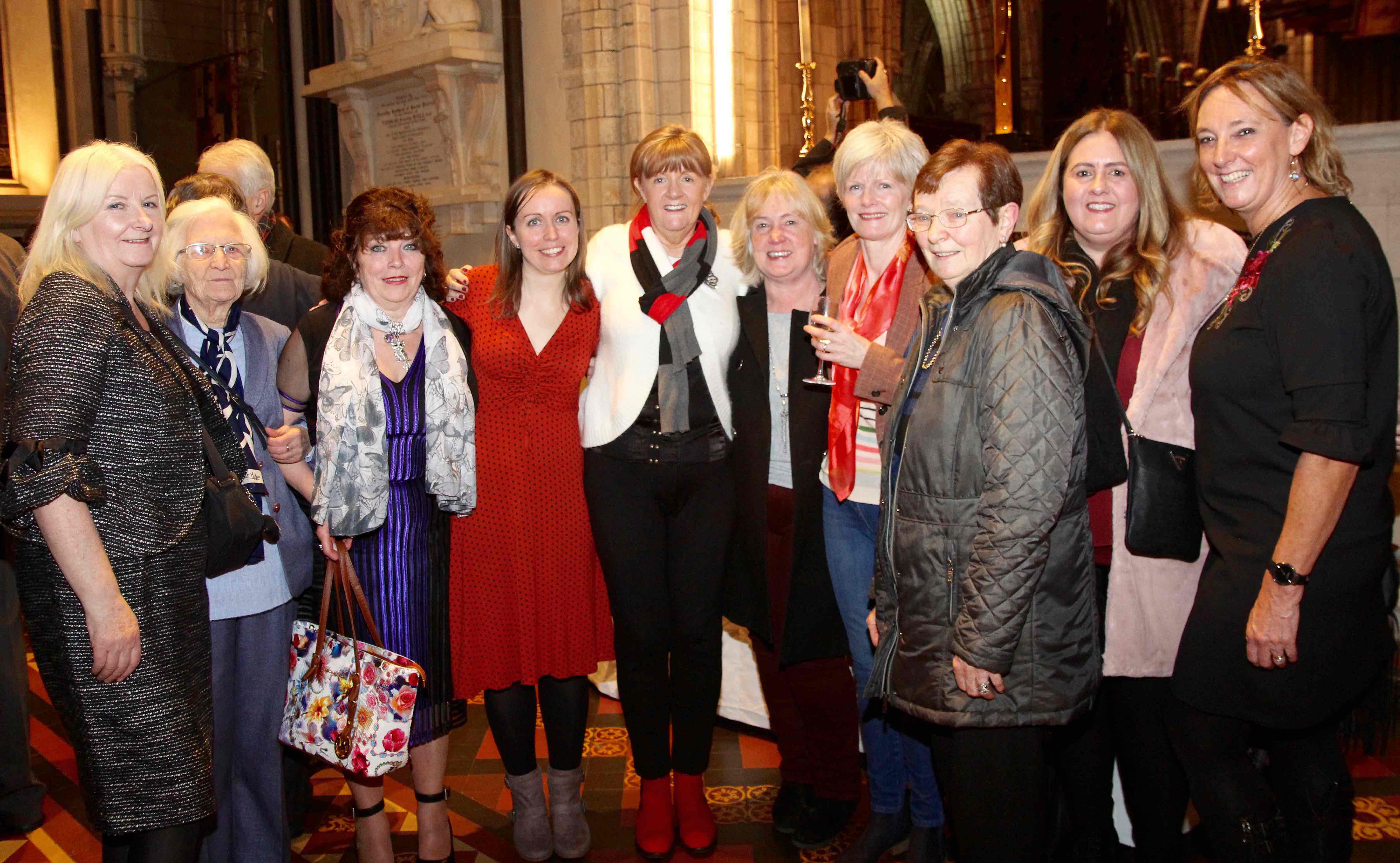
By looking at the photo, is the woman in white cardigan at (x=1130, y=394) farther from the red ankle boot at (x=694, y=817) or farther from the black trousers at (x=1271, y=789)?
the red ankle boot at (x=694, y=817)

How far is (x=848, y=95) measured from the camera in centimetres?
440

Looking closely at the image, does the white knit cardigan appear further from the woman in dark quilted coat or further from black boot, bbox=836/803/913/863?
black boot, bbox=836/803/913/863

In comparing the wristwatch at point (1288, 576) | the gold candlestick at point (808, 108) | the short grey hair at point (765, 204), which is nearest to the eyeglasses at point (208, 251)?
the short grey hair at point (765, 204)

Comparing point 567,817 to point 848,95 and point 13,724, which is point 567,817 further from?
point 848,95

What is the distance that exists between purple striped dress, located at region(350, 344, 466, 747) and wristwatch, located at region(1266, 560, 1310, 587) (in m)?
2.05

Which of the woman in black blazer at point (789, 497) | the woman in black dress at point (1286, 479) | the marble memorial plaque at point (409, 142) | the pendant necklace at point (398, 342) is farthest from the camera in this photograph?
the marble memorial plaque at point (409, 142)

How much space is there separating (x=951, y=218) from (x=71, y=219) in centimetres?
184

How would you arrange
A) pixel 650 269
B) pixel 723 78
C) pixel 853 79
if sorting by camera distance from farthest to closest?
pixel 723 78 → pixel 853 79 → pixel 650 269

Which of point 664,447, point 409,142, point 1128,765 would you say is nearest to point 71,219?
point 664,447

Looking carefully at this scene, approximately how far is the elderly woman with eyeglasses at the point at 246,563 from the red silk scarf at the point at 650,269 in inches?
40.8

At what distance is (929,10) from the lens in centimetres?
1544

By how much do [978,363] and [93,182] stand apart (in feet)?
6.15

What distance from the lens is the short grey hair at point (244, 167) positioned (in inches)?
147

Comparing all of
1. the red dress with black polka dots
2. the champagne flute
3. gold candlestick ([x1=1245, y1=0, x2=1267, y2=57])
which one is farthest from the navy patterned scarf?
gold candlestick ([x1=1245, y1=0, x2=1267, y2=57])
